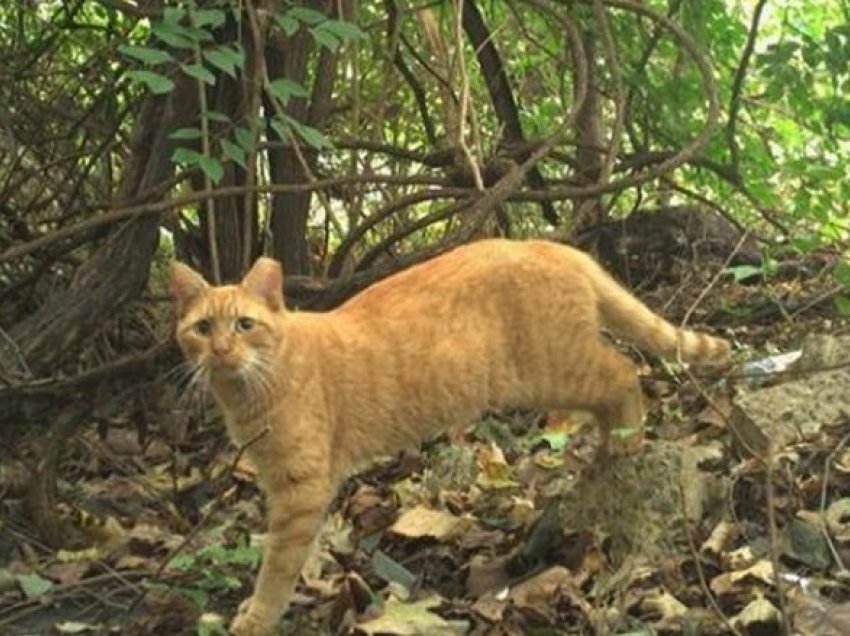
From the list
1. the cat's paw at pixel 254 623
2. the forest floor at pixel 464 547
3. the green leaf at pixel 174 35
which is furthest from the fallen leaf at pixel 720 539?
the green leaf at pixel 174 35

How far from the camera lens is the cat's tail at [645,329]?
15.2 feet

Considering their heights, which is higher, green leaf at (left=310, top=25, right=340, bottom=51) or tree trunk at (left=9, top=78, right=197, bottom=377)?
green leaf at (left=310, top=25, right=340, bottom=51)

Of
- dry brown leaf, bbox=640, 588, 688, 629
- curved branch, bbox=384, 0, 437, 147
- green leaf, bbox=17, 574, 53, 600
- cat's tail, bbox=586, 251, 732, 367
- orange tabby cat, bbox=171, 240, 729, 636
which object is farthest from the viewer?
curved branch, bbox=384, 0, 437, 147

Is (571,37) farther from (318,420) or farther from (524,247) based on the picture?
(318,420)

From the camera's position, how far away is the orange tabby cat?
4227 millimetres

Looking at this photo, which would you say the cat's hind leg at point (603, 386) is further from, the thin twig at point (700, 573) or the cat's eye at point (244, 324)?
the cat's eye at point (244, 324)

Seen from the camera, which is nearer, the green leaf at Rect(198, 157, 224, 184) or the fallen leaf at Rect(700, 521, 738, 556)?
the fallen leaf at Rect(700, 521, 738, 556)

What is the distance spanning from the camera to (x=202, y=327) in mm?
4215

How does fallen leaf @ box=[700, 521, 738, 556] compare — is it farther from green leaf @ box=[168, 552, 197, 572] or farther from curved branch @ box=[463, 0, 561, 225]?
curved branch @ box=[463, 0, 561, 225]

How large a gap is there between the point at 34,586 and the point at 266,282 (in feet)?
3.52

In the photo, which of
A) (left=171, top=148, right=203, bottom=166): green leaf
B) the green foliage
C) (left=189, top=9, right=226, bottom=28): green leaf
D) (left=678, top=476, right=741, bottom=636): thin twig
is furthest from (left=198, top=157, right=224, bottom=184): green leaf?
(left=678, top=476, right=741, bottom=636): thin twig

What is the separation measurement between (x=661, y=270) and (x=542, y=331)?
2.95 metres

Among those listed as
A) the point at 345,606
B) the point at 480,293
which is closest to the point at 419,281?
the point at 480,293

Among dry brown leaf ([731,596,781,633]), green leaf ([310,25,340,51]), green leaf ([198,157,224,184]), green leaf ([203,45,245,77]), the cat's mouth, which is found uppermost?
green leaf ([310,25,340,51])
